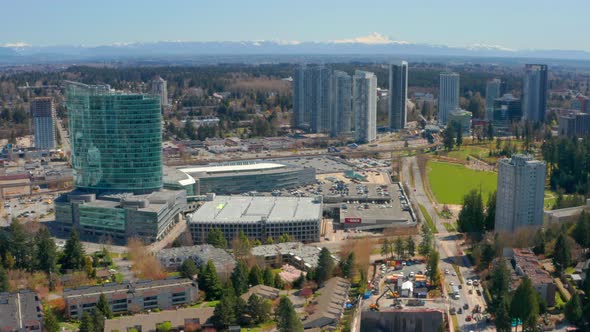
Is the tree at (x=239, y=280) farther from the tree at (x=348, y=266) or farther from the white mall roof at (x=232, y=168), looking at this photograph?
the white mall roof at (x=232, y=168)

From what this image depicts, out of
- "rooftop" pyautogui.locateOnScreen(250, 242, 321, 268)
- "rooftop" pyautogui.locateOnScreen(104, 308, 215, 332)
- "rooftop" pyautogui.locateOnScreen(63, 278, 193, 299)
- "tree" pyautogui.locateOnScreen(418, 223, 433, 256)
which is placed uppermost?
"tree" pyautogui.locateOnScreen(418, 223, 433, 256)

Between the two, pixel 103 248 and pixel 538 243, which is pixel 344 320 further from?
pixel 103 248

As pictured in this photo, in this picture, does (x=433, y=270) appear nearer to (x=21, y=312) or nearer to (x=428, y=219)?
(x=428, y=219)

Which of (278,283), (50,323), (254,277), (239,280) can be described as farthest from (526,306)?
(50,323)

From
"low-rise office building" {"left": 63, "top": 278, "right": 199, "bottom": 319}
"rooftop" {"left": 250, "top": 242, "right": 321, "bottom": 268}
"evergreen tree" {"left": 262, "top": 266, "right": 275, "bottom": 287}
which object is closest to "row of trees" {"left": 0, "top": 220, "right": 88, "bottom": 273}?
"low-rise office building" {"left": 63, "top": 278, "right": 199, "bottom": 319}

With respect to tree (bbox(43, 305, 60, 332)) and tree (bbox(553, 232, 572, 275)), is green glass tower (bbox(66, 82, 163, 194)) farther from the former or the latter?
tree (bbox(553, 232, 572, 275))

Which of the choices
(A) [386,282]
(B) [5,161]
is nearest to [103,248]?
(A) [386,282]
